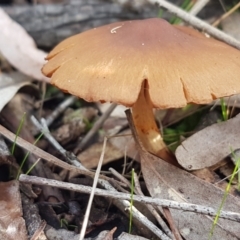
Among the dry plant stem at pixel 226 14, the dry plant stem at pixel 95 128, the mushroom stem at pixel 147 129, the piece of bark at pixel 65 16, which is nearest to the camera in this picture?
the mushroom stem at pixel 147 129

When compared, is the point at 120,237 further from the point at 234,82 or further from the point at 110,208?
the point at 234,82

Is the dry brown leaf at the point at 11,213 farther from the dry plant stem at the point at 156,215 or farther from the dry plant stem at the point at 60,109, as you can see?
the dry plant stem at the point at 60,109

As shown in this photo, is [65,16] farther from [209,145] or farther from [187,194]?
[187,194]

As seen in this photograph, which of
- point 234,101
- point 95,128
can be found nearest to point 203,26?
point 234,101

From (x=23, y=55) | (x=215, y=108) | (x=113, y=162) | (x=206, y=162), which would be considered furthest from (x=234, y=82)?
(x=23, y=55)

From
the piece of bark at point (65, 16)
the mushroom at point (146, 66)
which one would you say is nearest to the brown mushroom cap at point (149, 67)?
the mushroom at point (146, 66)
